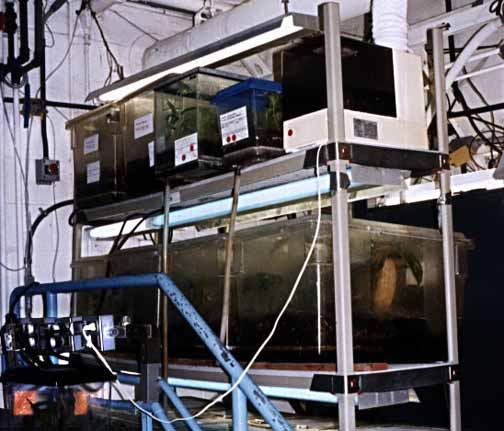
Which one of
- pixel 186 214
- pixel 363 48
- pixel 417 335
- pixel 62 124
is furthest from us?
pixel 62 124

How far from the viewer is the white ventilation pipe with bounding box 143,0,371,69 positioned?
12.9ft

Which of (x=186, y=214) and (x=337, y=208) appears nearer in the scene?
(x=337, y=208)

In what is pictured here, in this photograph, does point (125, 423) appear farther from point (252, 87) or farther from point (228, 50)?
point (228, 50)

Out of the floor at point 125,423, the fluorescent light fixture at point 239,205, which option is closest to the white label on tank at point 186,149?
the fluorescent light fixture at point 239,205

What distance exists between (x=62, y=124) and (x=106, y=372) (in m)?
1.98

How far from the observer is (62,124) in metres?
4.93

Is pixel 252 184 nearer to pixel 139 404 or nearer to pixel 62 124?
pixel 139 404

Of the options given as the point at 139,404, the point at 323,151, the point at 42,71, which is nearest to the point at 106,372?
the point at 139,404

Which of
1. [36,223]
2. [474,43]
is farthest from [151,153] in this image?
[474,43]

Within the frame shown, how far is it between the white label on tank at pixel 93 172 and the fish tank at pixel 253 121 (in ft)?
4.15

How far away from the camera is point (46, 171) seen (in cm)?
470

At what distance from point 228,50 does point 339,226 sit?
93 cm

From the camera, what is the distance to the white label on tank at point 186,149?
3516mm

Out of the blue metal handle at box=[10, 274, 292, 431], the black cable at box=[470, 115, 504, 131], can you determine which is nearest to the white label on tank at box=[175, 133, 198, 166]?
the blue metal handle at box=[10, 274, 292, 431]
